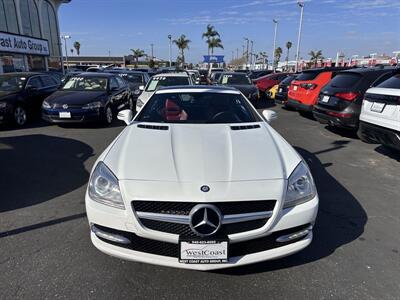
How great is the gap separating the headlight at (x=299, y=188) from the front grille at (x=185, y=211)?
256 mm

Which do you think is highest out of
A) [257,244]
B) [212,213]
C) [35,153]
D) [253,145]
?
[253,145]

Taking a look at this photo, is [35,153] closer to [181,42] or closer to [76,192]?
[76,192]

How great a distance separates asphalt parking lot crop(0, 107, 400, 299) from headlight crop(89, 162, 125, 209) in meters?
0.66

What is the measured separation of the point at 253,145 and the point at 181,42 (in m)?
68.6

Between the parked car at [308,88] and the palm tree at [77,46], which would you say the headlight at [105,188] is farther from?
the palm tree at [77,46]

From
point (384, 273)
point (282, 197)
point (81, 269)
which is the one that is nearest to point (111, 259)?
point (81, 269)

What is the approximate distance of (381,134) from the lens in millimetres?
5281

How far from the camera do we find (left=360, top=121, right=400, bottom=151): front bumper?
4934mm

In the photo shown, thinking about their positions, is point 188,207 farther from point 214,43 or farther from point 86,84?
point 214,43

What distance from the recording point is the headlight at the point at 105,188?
7.84 feet

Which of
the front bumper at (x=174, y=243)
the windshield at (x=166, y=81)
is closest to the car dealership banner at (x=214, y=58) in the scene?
the windshield at (x=166, y=81)

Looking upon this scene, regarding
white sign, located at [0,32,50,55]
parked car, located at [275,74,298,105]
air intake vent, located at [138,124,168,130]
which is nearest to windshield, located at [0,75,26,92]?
air intake vent, located at [138,124,168,130]

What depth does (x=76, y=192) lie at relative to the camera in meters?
4.27

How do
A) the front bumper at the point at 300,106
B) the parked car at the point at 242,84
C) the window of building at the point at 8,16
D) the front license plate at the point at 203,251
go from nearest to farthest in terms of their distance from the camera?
the front license plate at the point at 203,251
the front bumper at the point at 300,106
the parked car at the point at 242,84
the window of building at the point at 8,16
